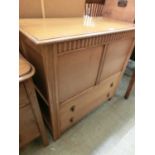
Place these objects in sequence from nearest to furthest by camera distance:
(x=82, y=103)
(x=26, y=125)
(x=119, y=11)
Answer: (x=26, y=125) < (x=82, y=103) < (x=119, y=11)

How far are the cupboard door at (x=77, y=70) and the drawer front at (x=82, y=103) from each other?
3.7 inches

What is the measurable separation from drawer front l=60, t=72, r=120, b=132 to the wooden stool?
217mm

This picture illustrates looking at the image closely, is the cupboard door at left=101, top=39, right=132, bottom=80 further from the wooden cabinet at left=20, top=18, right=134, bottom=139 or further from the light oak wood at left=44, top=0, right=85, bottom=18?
the light oak wood at left=44, top=0, right=85, bottom=18

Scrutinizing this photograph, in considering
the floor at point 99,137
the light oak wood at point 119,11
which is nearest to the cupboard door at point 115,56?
the light oak wood at point 119,11

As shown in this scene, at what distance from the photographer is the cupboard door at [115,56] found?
46.5 inches

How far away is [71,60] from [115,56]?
1.92 ft

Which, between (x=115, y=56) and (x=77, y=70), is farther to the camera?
(x=115, y=56)

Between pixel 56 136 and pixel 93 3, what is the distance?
4.93 ft

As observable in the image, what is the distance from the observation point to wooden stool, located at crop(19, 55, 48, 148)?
29.0 inches

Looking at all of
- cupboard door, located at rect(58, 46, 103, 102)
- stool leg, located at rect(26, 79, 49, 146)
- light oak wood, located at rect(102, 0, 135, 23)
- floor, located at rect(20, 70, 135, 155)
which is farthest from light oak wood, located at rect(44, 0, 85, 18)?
floor, located at rect(20, 70, 135, 155)

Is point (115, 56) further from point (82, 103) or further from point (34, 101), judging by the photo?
point (34, 101)

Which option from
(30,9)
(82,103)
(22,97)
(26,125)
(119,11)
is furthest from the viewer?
(119,11)

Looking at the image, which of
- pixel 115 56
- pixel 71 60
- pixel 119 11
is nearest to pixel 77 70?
pixel 71 60

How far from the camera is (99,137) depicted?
52.8 inches
